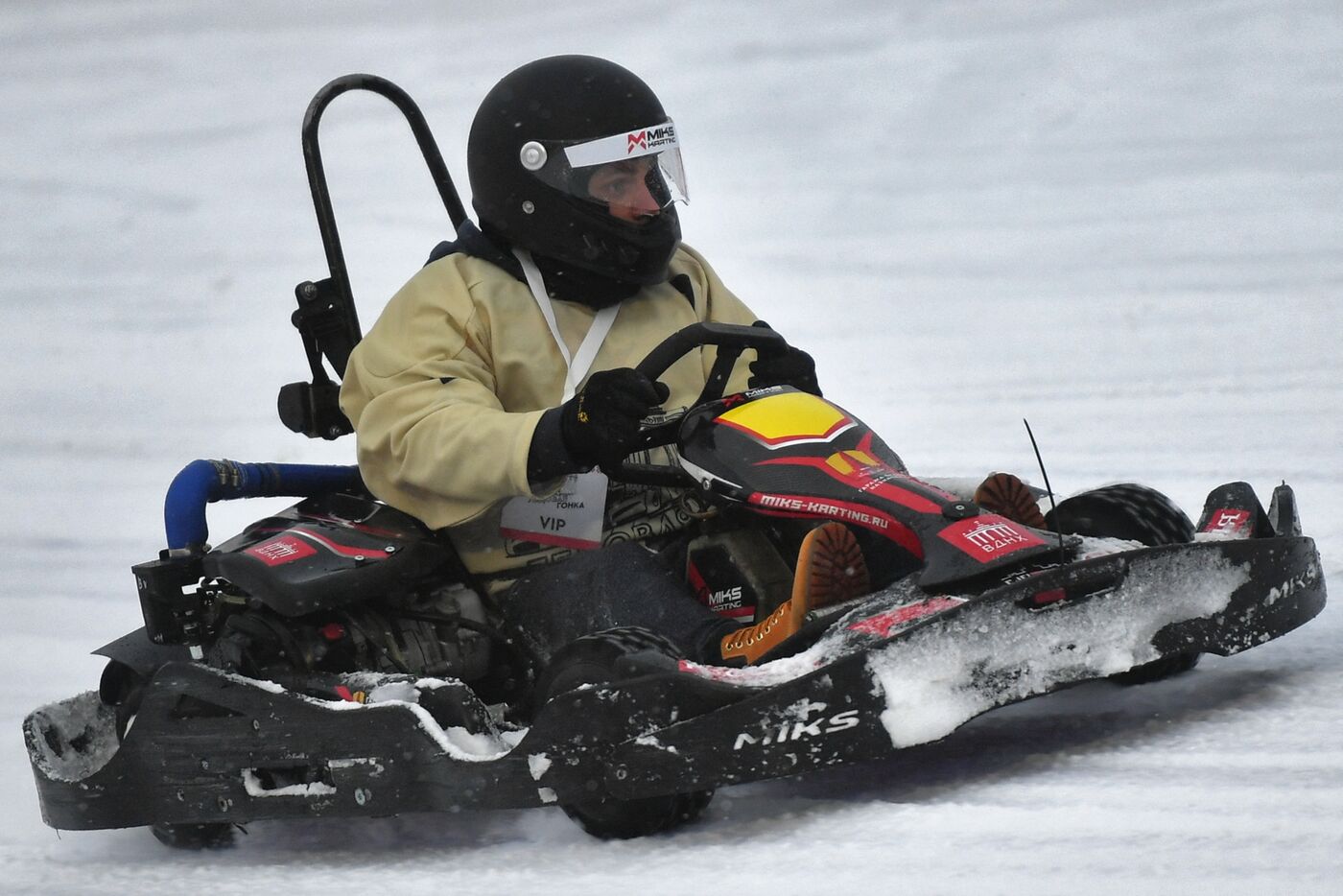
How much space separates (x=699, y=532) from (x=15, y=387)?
4.99 meters

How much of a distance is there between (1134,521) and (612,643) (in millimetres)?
1109

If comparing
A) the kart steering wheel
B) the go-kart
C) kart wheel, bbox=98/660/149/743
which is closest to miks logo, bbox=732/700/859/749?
the go-kart

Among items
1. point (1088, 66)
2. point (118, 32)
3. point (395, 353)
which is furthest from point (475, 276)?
point (118, 32)

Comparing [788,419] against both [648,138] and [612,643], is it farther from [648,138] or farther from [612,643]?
[648,138]

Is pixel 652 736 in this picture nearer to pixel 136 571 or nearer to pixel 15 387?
pixel 136 571

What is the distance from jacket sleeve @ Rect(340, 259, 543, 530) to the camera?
11.6 ft

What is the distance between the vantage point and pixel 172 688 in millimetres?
3514

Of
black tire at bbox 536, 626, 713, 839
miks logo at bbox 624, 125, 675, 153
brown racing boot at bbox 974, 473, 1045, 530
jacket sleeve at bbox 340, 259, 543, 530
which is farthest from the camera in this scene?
miks logo at bbox 624, 125, 675, 153

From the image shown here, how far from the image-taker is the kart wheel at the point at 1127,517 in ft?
11.8

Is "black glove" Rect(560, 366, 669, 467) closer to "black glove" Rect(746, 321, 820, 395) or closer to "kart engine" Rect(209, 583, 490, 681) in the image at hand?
"black glove" Rect(746, 321, 820, 395)

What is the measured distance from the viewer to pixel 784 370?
379 centimetres

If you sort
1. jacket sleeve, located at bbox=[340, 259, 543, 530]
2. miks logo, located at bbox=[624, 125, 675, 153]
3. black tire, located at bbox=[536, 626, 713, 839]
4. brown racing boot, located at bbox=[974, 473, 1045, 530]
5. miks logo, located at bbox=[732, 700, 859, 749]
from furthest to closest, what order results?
miks logo, located at bbox=[624, 125, 675, 153] < jacket sleeve, located at bbox=[340, 259, 543, 530] < brown racing boot, located at bbox=[974, 473, 1045, 530] < black tire, located at bbox=[536, 626, 713, 839] < miks logo, located at bbox=[732, 700, 859, 749]

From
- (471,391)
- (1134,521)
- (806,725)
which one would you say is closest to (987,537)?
(806,725)

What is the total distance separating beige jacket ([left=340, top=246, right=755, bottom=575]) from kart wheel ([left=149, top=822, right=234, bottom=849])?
70 centimetres
